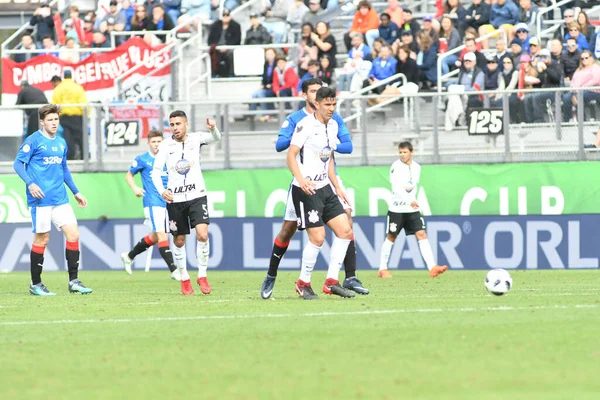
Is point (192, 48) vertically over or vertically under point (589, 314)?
over

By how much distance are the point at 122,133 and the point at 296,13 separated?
6.50 meters

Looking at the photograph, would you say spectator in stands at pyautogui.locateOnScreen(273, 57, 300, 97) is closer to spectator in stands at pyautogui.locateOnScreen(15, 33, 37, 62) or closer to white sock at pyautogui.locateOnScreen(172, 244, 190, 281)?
spectator in stands at pyautogui.locateOnScreen(15, 33, 37, 62)

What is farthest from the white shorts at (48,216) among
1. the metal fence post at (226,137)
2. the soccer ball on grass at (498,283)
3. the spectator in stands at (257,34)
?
the spectator in stands at (257,34)

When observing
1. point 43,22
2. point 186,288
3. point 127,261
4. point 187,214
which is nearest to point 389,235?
point 127,261

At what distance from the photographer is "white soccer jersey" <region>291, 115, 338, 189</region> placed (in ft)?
43.5

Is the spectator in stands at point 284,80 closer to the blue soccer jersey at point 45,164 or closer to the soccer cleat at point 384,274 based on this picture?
the soccer cleat at point 384,274

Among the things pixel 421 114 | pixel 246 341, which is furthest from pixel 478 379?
pixel 421 114

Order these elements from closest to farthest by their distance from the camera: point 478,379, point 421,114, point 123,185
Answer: point 478,379, point 421,114, point 123,185

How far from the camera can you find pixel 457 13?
86.0ft

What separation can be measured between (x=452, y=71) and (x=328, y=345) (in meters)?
16.2

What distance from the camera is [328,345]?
928 centimetres

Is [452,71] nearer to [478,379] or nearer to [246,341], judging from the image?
[246,341]

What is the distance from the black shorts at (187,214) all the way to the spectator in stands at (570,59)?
10.3 metres

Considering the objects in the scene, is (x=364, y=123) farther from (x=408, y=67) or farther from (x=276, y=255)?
(x=276, y=255)
